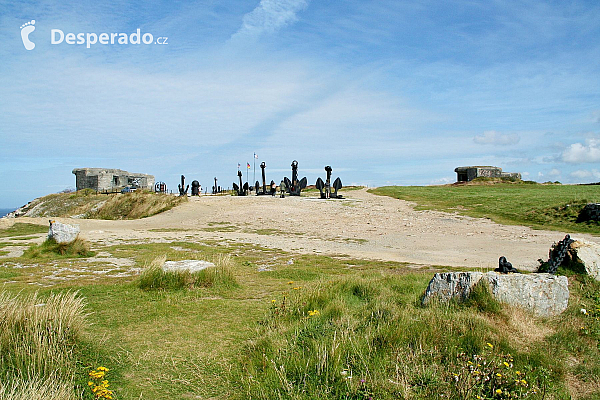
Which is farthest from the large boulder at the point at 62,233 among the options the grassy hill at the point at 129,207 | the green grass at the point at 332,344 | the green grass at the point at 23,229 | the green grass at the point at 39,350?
the grassy hill at the point at 129,207

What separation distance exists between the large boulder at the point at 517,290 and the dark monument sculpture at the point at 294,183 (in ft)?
114

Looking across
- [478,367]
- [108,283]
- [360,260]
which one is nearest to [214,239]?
[360,260]

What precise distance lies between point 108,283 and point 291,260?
5.24 m

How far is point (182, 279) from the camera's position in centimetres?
→ 813

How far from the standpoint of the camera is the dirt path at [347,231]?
14.0 metres

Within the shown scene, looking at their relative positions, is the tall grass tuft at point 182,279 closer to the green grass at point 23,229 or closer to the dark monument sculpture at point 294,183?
the green grass at point 23,229

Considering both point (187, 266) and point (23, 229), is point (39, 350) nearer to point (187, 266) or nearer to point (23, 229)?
point (187, 266)

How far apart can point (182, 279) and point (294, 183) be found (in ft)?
109

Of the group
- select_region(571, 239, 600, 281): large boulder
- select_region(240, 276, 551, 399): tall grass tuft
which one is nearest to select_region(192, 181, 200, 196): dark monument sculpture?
select_region(240, 276, 551, 399): tall grass tuft

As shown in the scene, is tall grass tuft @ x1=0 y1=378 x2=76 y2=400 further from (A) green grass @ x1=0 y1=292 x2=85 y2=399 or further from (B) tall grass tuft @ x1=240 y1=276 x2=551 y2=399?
(B) tall grass tuft @ x1=240 y1=276 x2=551 y2=399

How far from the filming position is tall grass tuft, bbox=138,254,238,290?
8.02 metres

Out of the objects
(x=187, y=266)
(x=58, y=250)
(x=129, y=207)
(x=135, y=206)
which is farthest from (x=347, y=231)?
(x=129, y=207)

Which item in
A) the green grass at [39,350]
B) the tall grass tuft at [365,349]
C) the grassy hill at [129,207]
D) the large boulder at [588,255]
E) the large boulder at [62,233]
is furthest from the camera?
the grassy hill at [129,207]

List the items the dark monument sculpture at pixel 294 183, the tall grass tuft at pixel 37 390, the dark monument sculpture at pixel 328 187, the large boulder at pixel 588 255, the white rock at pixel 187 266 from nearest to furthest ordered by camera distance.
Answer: the tall grass tuft at pixel 37 390 → the large boulder at pixel 588 255 → the white rock at pixel 187 266 → the dark monument sculpture at pixel 328 187 → the dark monument sculpture at pixel 294 183
